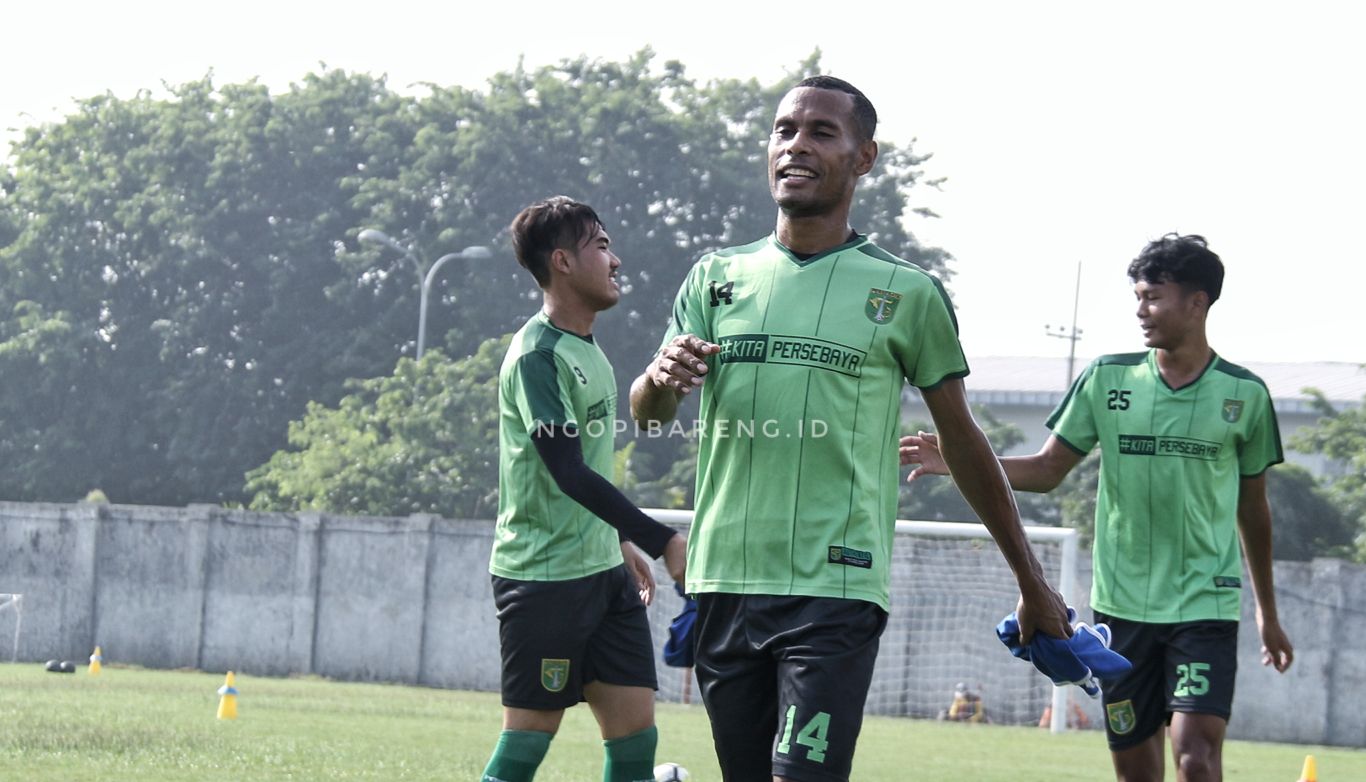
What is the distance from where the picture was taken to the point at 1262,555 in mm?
7734

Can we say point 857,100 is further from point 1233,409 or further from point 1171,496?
point 1233,409

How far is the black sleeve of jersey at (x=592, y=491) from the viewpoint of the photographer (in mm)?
5402

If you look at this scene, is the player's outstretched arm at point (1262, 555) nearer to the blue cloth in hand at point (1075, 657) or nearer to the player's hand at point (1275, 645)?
the player's hand at point (1275, 645)

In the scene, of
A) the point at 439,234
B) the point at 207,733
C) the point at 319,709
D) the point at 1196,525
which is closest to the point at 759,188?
the point at 439,234

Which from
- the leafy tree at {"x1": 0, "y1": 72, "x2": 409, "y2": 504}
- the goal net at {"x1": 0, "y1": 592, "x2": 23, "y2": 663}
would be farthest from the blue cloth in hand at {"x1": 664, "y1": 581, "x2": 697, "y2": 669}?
the leafy tree at {"x1": 0, "y1": 72, "x2": 409, "y2": 504}

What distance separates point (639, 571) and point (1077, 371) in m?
72.6

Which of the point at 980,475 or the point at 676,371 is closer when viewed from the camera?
the point at 676,371

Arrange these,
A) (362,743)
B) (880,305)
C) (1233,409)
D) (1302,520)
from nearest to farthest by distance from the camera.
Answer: (880,305) < (1233,409) < (362,743) < (1302,520)

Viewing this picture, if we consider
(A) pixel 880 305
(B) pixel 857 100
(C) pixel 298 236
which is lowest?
(A) pixel 880 305

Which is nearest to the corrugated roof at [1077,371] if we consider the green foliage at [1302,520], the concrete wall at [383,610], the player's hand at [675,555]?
the green foliage at [1302,520]

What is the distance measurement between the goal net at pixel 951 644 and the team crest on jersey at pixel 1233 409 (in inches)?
483

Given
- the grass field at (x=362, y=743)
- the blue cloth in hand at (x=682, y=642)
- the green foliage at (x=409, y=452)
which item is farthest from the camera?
the green foliage at (x=409, y=452)

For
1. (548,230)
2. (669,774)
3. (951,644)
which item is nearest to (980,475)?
(548,230)

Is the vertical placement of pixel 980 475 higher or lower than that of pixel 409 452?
higher
